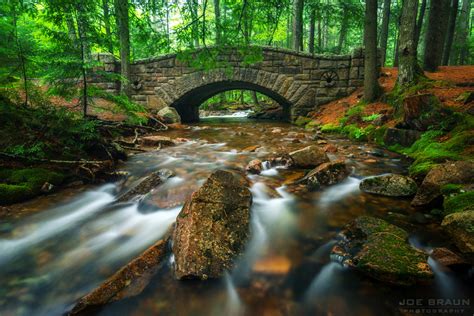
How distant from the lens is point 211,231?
2.13 m

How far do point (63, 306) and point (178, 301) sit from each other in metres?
0.80

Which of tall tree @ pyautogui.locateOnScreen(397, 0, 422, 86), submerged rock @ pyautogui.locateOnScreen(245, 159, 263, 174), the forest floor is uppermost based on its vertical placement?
tall tree @ pyautogui.locateOnScreen(397, 0, 422, 86)

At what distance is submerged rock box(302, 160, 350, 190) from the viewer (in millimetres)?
3612

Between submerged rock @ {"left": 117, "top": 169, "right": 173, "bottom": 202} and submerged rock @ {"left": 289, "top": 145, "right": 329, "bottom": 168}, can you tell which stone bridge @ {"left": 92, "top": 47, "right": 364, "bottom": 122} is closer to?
submerged rock @ {"left": 289, "top": 145, "right": 329, "bottom": 168}

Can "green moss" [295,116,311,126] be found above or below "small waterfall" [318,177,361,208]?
above

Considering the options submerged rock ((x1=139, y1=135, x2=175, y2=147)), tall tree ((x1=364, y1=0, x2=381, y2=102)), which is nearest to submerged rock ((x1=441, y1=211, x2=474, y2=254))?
submerged rock ((x1=139, y1=135, x2=175, y2=147))

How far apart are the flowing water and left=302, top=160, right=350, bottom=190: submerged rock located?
0.12 meters

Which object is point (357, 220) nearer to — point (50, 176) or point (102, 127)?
point (50, 176)

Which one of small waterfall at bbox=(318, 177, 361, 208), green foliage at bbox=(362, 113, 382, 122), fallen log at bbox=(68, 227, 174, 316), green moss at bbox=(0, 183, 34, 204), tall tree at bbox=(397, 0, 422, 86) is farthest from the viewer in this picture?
green foliage at bbox=(362, 113, 382, 122)

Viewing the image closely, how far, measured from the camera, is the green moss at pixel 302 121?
10.2 metres

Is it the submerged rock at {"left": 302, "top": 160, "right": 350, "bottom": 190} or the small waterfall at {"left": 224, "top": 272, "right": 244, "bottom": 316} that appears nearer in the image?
the small waterfall at {"left": 224, "top": 272, "right": 244, "bottom": 316}

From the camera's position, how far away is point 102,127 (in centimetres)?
546

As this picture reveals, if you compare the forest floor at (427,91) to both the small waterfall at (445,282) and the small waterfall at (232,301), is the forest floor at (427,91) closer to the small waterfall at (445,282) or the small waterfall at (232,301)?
the small waterfall at (445,282)

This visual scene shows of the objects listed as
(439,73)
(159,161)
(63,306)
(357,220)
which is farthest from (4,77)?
(439,73)
